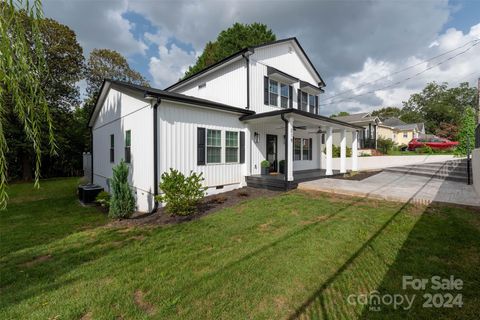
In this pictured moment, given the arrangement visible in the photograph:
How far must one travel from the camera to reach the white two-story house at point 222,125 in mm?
7367

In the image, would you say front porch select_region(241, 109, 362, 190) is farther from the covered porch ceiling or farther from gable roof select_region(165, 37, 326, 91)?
gable roof select_region(165, 37, 326, 91)

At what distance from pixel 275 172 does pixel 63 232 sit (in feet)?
29.7

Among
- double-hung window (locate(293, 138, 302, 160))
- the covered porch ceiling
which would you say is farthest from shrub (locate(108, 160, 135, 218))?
double-hung window (locate(293, 138, 302, 160))

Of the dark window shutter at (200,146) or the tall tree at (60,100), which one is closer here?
the dark window shutter at (200,146)

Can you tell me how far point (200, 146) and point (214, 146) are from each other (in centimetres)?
70

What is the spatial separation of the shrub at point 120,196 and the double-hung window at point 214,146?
10.1ft

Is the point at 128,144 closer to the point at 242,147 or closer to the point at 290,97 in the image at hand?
the point at 242,147

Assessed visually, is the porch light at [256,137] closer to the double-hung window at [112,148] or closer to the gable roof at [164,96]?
the gable roof at [164,96]

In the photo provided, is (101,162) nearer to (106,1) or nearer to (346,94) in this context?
(106,1)

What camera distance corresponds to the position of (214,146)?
28.5 feet

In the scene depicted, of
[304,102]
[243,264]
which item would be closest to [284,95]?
[304,102]

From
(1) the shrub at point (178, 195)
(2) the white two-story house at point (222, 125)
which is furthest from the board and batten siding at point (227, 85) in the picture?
(1) the shrub at point (178, 195)

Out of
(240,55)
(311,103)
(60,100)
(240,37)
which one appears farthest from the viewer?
(240,37)

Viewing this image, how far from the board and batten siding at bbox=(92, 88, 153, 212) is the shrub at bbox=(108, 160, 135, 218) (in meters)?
0.81
